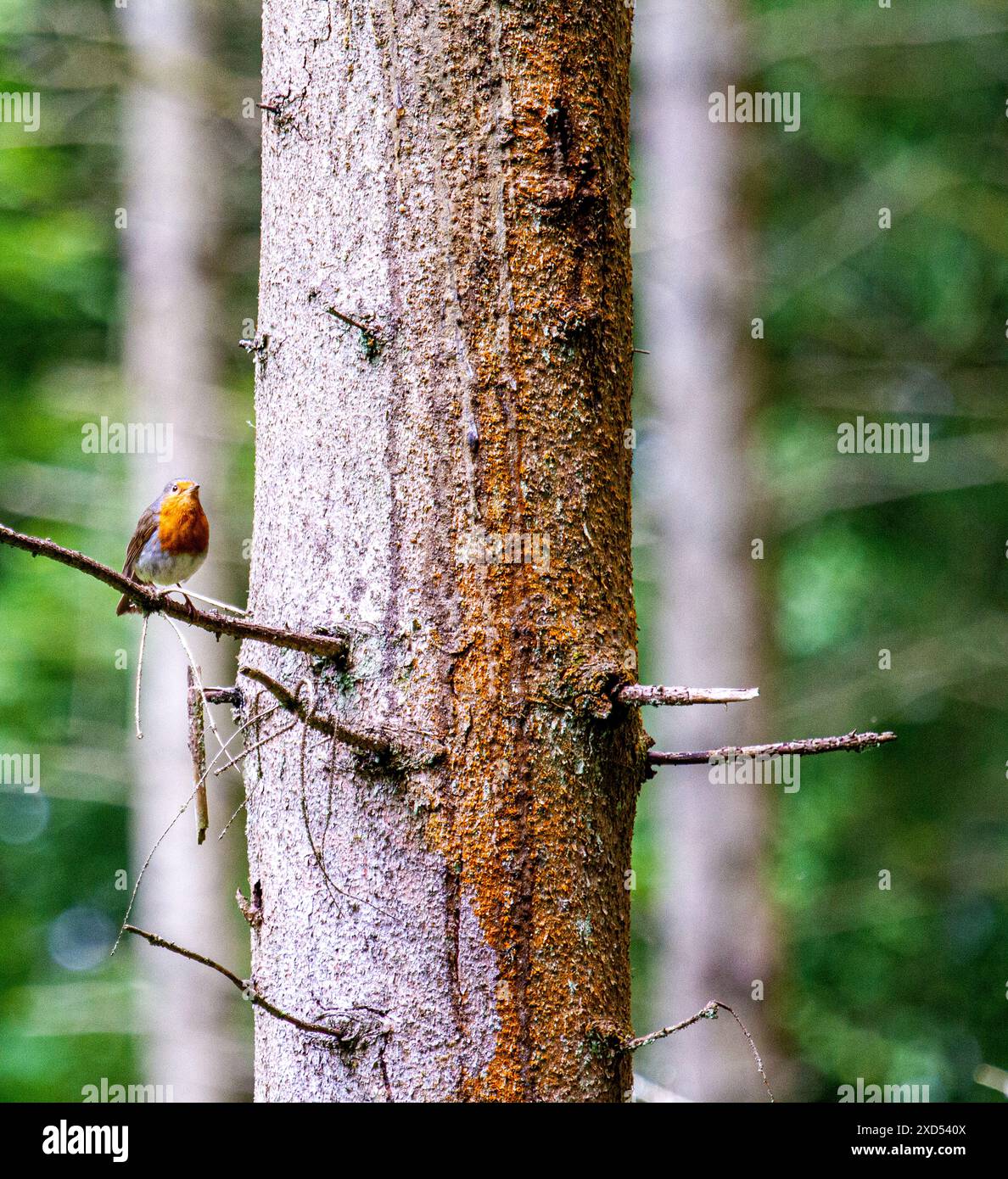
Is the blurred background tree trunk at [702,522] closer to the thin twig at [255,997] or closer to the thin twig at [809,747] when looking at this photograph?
the thin twig at [809,747]

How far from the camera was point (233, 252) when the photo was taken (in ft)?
25.1

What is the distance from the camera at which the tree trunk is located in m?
1.51

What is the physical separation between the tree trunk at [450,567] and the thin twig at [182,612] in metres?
0.05

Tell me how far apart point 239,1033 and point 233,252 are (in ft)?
16.5

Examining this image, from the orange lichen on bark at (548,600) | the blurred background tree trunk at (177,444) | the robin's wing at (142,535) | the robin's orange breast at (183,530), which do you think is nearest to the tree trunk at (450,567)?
the orange lichen on bark at (548,600)

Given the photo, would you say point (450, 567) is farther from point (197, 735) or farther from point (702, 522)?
point (702, 522)

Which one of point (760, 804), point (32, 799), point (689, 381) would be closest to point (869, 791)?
point (760, 804)

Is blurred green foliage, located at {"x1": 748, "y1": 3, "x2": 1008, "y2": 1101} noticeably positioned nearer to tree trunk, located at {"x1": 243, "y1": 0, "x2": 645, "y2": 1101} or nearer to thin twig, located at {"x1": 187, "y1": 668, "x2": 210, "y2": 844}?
tree trunk, located at {"x1": 243, "y1": 0, "x2": 645, "y2": 1101}

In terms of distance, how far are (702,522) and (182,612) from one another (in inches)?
188

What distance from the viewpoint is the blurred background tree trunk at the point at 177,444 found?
21.2 ft

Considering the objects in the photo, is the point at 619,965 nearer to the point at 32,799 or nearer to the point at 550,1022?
the point at 550,1022

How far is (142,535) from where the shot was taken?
3.27 metres

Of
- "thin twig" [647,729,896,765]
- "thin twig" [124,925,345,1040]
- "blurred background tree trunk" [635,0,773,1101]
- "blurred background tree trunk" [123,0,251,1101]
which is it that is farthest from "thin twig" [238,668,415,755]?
"blurred background tree trunk" [123,0,251,1101]

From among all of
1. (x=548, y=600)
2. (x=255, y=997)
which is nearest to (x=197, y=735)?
(x=255, y=997)
